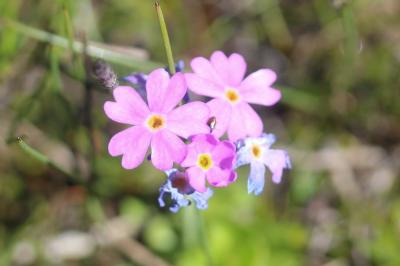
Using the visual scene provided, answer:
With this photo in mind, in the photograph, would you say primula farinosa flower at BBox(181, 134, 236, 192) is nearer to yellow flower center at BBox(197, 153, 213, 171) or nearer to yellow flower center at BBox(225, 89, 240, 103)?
yellow flower center at BBox(197, 153, 213, 171)

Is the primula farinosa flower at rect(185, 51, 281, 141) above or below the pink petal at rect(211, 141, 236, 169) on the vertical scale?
above

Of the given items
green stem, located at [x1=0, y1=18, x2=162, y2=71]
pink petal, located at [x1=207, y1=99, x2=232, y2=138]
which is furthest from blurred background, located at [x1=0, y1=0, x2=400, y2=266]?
pink petal, located at [x1=207, y1=99, x2=232, y2=138]

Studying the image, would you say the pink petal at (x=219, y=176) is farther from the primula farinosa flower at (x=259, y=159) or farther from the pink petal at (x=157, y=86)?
the pink petal at (x=157, y=86)

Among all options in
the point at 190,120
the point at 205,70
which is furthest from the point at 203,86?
the point at 190,120

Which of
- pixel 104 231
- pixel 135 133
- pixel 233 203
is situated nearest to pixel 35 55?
pixel 104 231

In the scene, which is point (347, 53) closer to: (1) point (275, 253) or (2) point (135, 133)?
(1) point (275, 253)

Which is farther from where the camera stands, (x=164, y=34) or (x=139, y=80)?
(x=139, y=80)

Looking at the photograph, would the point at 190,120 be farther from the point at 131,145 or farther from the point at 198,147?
the point at 131,145
